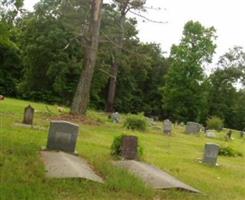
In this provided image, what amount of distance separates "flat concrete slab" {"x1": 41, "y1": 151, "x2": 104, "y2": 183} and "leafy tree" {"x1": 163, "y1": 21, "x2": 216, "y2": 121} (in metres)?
43.4

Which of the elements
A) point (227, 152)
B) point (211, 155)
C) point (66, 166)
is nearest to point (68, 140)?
point (66, 166)

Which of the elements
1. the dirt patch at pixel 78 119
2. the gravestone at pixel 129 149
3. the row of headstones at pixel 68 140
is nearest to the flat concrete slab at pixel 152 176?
the gravestone at pixel 129 149

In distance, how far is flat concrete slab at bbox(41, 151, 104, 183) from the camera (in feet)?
30.6

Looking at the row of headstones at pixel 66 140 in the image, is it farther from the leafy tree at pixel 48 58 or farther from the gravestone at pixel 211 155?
the leafy tree at pixel 48 58

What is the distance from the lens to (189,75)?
181 ft

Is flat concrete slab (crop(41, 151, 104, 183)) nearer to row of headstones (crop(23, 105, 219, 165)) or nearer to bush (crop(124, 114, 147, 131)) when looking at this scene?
row of headstones (crop(23, 105, 219, 165))

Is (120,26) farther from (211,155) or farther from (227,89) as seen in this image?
(227,89)

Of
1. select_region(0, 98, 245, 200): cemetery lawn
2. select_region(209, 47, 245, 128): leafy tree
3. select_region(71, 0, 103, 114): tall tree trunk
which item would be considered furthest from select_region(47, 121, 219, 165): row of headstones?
select_region(209, 47, 245, 128): leafy tree

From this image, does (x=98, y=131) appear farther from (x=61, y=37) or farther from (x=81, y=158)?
(x=61, y=37)

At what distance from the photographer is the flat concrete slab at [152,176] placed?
1002 centimetres

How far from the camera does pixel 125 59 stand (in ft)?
155

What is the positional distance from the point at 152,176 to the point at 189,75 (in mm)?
45181

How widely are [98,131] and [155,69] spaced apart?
147 feet

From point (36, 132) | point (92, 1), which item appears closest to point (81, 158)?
point (36, 132)
